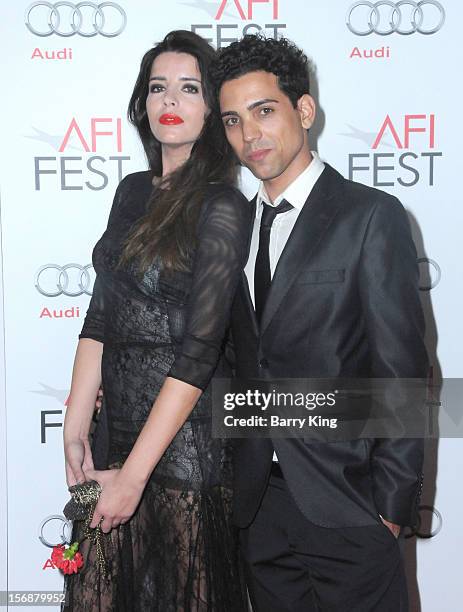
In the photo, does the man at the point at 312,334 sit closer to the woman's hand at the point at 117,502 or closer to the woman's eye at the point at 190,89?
the woman's eye at the point at 190,89

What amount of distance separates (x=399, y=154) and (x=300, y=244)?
3.43 feet

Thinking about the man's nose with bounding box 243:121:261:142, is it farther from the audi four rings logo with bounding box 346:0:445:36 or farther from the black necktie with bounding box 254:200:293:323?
the audi four rings logo with bounding box 346:0:445:36

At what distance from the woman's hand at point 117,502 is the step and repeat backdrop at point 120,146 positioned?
3.14 ft

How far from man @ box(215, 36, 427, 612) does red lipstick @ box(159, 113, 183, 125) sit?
0.49 ft

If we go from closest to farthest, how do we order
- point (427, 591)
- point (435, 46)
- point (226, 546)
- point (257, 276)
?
point (257, 276) < point (226, 546) < point (435, 46) < point (427, 591)

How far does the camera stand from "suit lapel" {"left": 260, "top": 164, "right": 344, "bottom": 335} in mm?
1760

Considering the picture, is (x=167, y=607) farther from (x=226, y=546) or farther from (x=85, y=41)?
(x=85, y=41)

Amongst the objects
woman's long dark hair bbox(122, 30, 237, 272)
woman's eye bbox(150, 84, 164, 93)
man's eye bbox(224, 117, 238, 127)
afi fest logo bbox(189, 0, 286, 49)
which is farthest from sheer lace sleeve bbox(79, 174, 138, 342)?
afi fest logo bbox(189, 0, 286, 49)

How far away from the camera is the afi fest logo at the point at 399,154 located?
2.62m

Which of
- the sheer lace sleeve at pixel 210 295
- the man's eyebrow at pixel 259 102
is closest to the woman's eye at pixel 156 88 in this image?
the man's eyebrow at pixel 259 102

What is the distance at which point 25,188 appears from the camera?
2.66 meters

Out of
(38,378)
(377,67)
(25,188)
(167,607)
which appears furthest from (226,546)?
(377,67)

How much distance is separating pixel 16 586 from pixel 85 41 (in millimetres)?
1959

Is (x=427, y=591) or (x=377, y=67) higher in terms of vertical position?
(x=377, y=67)
